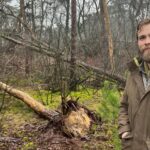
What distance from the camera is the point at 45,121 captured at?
722 centimetres

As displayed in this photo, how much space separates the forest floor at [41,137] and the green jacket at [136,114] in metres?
2.97

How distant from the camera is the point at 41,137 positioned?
627 cm

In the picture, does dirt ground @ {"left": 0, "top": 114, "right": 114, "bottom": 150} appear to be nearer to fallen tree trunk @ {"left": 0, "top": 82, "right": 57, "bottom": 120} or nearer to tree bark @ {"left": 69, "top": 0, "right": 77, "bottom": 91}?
fallen tree trunk @ {"left": 0, "top": 82, "right": 57, "bottom": 120}

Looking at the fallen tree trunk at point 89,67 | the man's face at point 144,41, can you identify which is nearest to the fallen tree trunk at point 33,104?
the fallen tree trunk at point 89,67

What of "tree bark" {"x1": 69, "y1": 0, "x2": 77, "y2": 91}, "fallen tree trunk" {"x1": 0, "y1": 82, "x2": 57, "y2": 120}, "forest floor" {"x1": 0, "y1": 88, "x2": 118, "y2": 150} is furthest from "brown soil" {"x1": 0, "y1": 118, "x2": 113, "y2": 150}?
"tree bark" {"x1": 69, "y1": 0, "x2": 77, "y2": 91}

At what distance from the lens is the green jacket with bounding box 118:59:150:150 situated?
2.70 metres

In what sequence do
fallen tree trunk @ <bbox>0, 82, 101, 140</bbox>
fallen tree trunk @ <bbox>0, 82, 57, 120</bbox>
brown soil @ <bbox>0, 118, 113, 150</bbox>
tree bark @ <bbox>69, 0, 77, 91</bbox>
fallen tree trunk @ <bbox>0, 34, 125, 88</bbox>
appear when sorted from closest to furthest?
brown soil @ <bbox>0, 118, 113, 150</bbox>, fallen tree trunk @ <bbox>0, 82, 101, 140</bbox>, fallen tree trunk @ <bbox>0, 82, 57, 120</bbox>, tree bark @ <bbox>69, 0, 77, 91</bbox>, fallen tree trunk @ <bbox>0, 34, 125, 88</bbox>

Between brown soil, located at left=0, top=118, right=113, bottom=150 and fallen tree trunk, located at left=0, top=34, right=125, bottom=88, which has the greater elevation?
fallen tree trunk, located at left=0, top=34, right=125, bottom=88

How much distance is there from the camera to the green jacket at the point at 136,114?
106 inches

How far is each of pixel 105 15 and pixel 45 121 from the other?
314 inches

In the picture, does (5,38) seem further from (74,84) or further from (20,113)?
(20,113)

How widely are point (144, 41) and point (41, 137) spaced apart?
12.9ft

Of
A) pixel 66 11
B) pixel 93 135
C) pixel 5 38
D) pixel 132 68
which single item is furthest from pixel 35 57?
pixel 66 11

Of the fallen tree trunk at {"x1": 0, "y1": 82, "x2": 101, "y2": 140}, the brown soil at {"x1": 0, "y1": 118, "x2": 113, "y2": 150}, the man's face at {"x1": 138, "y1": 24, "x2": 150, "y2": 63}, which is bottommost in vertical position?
the brown soil at {"x1": 0, "y1": 118, "x2": 113, "y2": 150}
